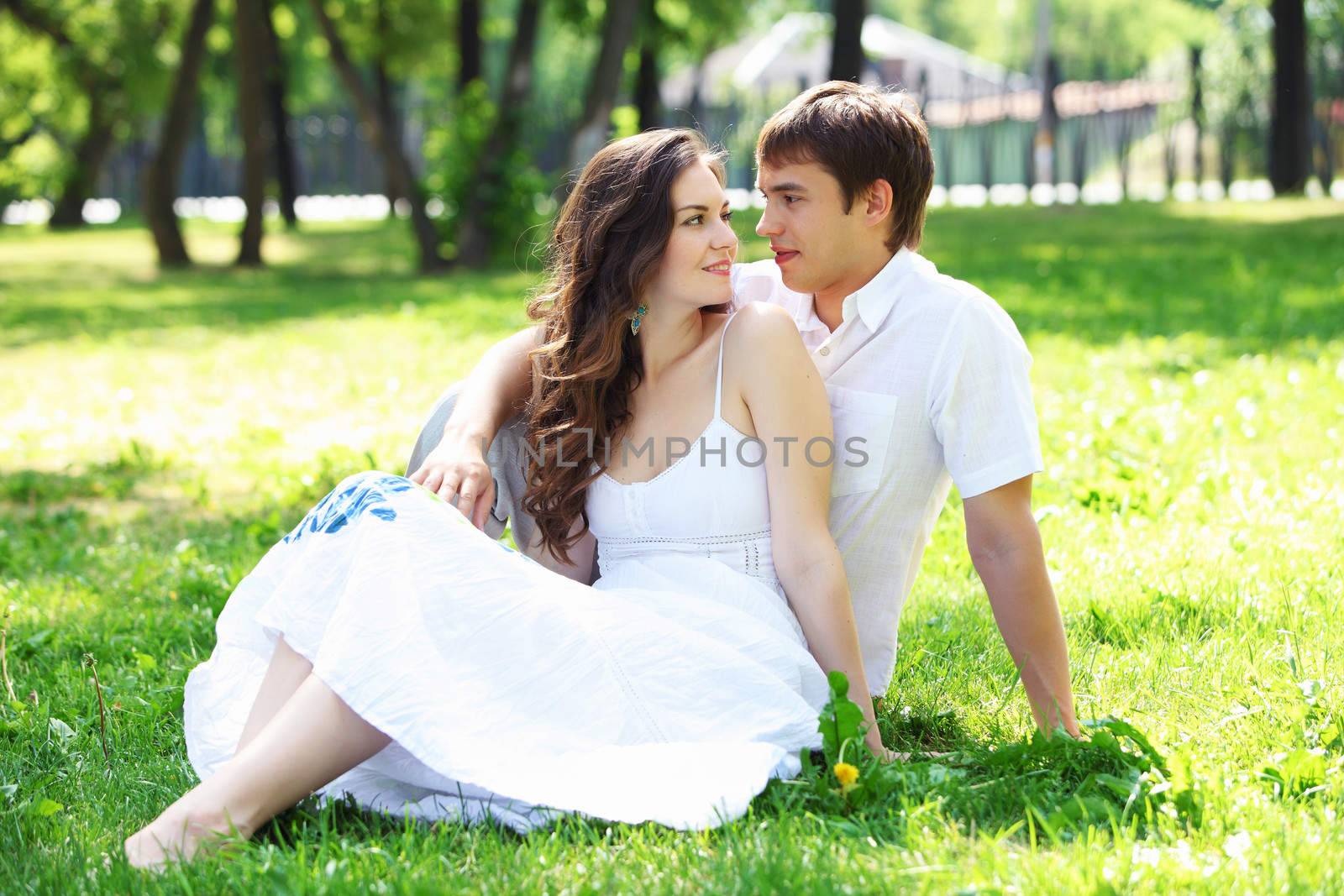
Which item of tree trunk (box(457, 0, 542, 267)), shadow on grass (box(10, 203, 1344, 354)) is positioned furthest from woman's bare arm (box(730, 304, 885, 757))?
tree trunk (box(457, 0, 542, 267))

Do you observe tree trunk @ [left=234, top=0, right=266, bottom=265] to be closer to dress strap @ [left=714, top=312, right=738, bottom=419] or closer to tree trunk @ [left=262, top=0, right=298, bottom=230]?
tree trunk @ [left=262, top=0, right=298, bottom=230]

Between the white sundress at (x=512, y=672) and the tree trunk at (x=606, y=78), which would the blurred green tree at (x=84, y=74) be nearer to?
the tree trunk at (x=606, y=78)

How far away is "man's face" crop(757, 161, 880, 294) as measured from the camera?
321cm

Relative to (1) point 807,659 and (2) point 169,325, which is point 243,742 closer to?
(1) point 807,659

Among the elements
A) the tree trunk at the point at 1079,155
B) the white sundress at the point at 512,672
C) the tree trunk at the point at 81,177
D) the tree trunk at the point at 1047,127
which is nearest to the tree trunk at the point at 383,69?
the tree trunk at the point at 81,177

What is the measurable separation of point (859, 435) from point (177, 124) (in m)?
17.3

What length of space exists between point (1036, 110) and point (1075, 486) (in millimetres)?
22646

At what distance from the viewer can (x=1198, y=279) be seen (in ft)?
37.0

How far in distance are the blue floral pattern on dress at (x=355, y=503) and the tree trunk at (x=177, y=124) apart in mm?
16825

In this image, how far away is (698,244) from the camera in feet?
10.5

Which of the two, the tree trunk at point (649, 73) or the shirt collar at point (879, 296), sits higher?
the tree trunk at point (649, 73)

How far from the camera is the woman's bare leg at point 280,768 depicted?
107 inches

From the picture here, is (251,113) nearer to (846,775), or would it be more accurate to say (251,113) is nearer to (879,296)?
(879,296)

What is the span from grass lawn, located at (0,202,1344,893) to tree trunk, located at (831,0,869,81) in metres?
6.86
